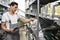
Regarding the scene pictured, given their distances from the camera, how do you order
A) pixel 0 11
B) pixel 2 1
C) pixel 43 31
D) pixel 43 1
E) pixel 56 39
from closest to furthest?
pixel 56 39 → pixel 43 31 → pixel 43 1 → pixel 0 11 → pixel 2 1

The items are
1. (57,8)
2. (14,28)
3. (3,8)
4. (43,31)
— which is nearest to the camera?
(57,8)

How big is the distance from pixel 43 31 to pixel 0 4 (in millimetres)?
4311

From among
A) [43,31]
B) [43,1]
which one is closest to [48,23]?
[43,31]

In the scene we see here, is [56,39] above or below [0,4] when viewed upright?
below

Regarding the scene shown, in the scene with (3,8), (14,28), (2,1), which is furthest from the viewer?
(2,1)

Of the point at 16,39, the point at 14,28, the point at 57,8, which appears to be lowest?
the point at 16,39

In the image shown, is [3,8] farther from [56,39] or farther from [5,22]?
[56,39]

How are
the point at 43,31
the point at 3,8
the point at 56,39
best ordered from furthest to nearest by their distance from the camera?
1. the point at 3,8
2. the point at 43,31
3. the point at 56,39

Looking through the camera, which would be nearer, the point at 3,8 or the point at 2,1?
the point at 3,8

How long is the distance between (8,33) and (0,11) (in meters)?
3.56

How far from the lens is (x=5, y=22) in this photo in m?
3.50

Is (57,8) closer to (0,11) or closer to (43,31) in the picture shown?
(43,31)

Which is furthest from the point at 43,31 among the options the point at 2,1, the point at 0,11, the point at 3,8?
the point at 2,1

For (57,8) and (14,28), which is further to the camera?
(14,28)
